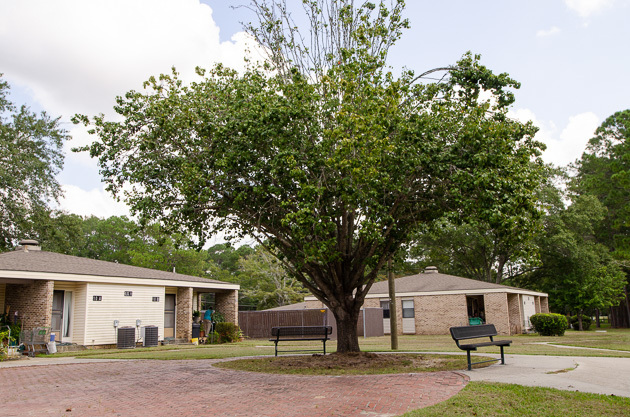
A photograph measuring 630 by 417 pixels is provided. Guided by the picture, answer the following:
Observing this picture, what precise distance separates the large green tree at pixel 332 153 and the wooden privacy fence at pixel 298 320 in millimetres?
16762

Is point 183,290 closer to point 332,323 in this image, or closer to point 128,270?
point 128,270

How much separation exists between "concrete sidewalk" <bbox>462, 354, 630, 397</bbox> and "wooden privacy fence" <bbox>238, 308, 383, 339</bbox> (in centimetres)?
1849

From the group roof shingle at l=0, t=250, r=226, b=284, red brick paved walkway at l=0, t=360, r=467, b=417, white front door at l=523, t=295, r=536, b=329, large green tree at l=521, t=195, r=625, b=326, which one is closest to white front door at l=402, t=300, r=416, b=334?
white front door at l=523, t=295, r=536, b=329

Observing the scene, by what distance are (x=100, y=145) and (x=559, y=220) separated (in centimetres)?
3445

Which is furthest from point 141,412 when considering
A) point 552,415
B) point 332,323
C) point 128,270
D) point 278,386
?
point 332,323

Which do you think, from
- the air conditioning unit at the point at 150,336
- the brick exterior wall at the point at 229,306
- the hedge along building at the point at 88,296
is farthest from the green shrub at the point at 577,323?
the air conditioning unit at the point at 150,336

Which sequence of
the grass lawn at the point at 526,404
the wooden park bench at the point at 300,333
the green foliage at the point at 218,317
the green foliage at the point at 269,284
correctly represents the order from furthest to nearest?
the green foliage at the point at 269,284
the green foliage at the point at 218,317
the wooden park bench at the point at 300,333
the grass lawn at the point at 526,404

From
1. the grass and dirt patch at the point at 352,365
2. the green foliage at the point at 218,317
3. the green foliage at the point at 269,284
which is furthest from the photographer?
the green foliage at the point at 269,284

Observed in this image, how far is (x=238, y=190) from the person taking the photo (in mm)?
11969

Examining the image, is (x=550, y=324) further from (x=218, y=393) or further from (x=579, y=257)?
(x=218, y=393)

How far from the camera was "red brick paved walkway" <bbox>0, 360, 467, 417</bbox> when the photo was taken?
683cm

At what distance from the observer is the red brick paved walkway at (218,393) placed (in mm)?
6827

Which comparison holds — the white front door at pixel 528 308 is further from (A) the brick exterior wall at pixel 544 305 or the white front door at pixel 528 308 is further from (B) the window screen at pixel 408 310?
(B) the window screen at pixel 408 310

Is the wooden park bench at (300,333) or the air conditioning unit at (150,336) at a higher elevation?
the wooden park bench at (300,333)
